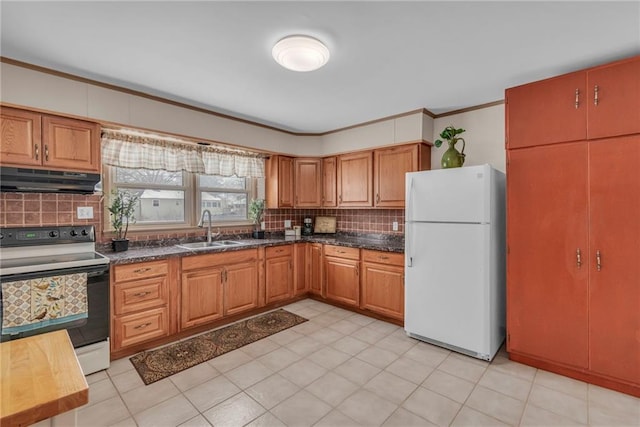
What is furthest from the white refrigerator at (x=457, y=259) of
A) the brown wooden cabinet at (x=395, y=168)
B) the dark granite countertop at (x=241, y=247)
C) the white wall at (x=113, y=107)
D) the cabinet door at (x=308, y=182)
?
the white wall at (x=113, y=107)

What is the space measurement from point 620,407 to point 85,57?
176 inches

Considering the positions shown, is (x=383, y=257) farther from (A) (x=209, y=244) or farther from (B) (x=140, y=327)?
(B) (x=140, y=327)

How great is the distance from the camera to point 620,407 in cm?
201

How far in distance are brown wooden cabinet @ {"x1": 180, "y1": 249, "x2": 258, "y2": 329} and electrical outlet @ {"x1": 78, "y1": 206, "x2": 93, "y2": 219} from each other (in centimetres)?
94

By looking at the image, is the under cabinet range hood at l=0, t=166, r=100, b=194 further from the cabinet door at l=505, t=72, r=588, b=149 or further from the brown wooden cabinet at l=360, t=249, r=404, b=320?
the cabinet door at l=505, t=72, r=588, b=149

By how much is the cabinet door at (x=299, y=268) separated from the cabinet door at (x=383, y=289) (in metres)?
0.92

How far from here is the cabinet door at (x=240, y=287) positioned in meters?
3.37

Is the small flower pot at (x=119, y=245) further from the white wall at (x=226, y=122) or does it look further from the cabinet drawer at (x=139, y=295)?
the white wall at (x=226, y=122)

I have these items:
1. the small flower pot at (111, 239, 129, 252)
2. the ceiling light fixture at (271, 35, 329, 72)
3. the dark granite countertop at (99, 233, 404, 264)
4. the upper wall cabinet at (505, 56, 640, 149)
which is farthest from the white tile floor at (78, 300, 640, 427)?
the ceiling light fixture at (271, 35, 329, 72)

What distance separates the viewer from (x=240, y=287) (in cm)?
350

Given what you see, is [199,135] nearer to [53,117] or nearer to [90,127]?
[90,127]

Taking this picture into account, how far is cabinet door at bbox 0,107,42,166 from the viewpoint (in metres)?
2.26

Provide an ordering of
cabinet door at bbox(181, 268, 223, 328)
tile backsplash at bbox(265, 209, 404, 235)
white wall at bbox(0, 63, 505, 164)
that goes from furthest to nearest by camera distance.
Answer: tile backsplash at bbox(265, 209, 404, 235) → cabinet door at bbox(181, 268, 223, 328) → white wall at bbox(0, 63, 505, 164)

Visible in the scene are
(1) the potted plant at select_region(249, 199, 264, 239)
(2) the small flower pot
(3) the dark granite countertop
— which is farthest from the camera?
(1) the potted plant at select_region(249, 199, 264, 239)
